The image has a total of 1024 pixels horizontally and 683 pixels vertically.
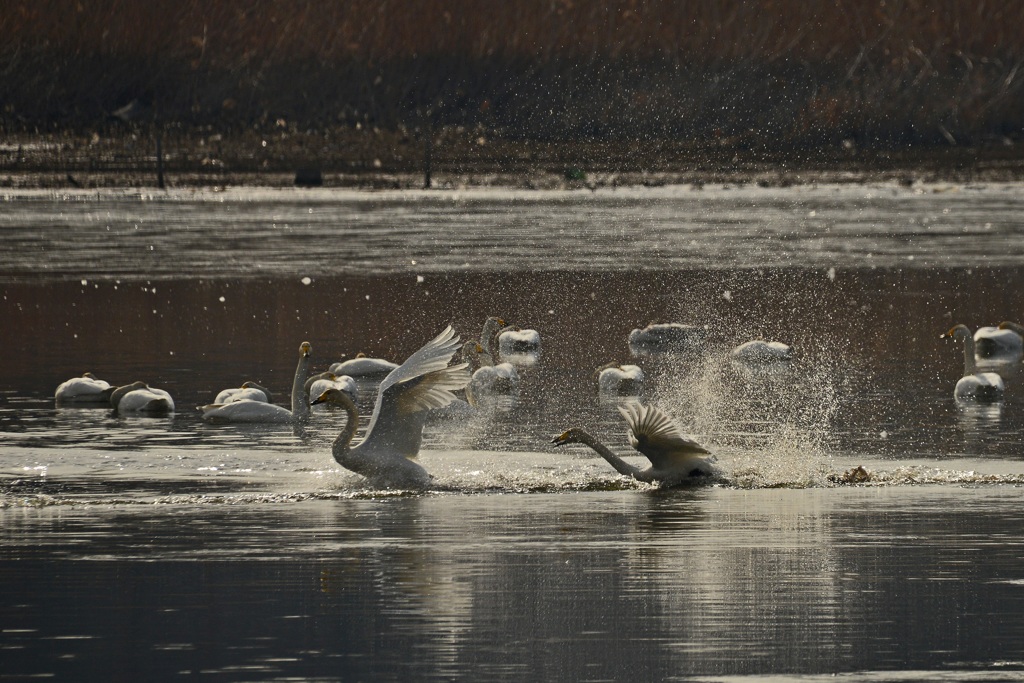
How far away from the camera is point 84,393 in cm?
2288

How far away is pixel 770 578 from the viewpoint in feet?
43.7

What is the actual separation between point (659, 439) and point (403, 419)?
7.21ft

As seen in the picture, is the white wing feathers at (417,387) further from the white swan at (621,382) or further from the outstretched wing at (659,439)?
the white swan at (621,382)

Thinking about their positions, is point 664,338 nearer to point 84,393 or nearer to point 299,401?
point 299,401

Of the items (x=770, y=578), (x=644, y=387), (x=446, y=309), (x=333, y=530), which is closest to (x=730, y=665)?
(x=770, y=578)

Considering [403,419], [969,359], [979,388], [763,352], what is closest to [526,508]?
[403,419]

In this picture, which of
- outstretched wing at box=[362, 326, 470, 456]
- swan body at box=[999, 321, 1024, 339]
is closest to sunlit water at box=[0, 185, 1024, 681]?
outstretched wing at box=[362, 326, 470, 456]

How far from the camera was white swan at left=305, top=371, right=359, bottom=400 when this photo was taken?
73.8 feet

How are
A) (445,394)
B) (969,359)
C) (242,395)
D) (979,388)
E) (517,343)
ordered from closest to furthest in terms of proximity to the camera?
(445,394)
(242,395)
(979,388)
(969,359)
(517,343)

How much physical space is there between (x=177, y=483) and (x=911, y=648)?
7.81m

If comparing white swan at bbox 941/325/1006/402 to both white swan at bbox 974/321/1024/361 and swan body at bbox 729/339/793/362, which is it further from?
white swan at bbox 974/321/1024/361

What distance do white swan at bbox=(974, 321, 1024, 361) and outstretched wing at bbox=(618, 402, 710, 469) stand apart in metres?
11.4

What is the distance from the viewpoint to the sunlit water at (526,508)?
460 inches

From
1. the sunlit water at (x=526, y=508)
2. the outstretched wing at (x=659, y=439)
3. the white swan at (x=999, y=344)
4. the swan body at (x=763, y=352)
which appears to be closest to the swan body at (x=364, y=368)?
the sunlit water at (x=526, y=508)
